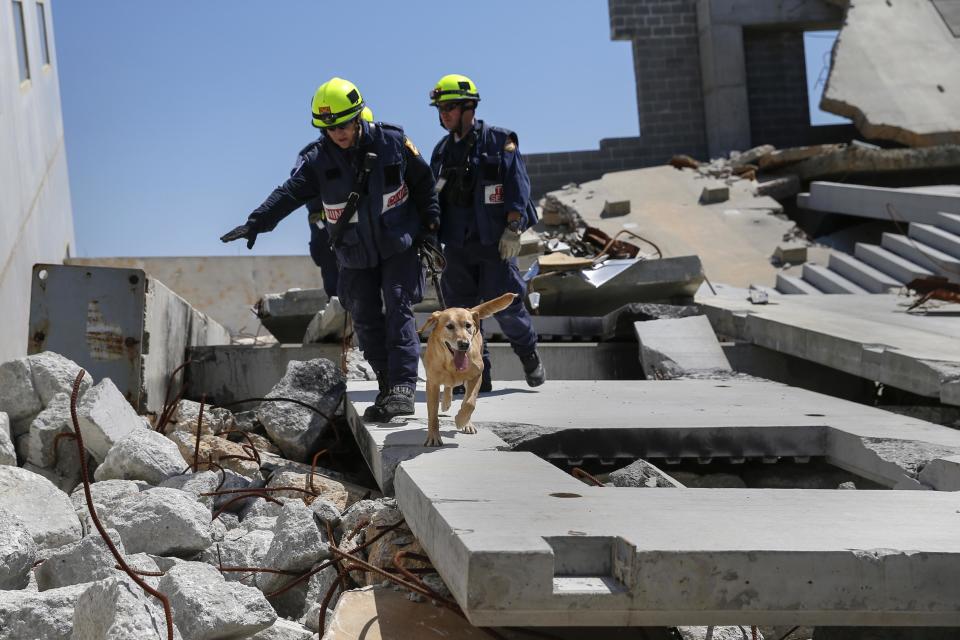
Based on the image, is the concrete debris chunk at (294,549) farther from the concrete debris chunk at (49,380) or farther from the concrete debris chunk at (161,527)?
the concrete debris chunk at (49,380)

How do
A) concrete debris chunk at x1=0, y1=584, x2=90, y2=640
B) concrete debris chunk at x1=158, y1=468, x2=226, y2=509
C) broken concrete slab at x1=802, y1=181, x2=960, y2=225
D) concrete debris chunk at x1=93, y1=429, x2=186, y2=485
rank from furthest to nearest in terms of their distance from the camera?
broken concrete slab at x1=802, y1=181, x2=960, y2=225 < concrete debris chunk at x1=93, y1=429, x2=186, y2=485 < concrete debris chunk at x1=158, y1=468, x2=226, y2=509 < concrete debris chunk at x1=0, y1=584, x2=90, y2=640

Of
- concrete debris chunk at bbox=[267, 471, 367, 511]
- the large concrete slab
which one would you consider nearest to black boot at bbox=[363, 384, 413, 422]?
concrete debris chunk at bbox=[267, 471, 367, 511]

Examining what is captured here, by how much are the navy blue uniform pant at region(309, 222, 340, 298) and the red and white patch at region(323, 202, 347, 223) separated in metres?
1.06

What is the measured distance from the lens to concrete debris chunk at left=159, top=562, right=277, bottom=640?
10.9ft

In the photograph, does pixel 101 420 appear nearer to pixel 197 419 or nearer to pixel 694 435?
pixel 197 419

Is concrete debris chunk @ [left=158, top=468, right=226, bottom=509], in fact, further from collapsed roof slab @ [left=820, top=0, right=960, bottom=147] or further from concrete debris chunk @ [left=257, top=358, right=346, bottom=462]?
collapsed roof slab @ [left=820, top=0, right=960, bottom=147]

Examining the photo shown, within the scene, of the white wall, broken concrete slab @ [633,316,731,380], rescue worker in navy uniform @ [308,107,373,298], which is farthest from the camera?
broken concrete slab @ [633,316,731,380]

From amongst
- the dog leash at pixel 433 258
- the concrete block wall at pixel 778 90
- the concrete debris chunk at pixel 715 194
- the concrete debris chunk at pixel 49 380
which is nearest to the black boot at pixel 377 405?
the dog leash at pixel 433 258

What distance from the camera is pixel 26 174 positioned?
962cm

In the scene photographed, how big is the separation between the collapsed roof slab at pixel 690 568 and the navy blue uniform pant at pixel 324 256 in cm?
386

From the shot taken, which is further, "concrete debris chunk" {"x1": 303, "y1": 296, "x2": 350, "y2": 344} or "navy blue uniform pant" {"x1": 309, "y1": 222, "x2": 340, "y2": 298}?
"concrete debris chunk" {"x1": 303, "y1": 296, "x2": 350, "y2": 344}

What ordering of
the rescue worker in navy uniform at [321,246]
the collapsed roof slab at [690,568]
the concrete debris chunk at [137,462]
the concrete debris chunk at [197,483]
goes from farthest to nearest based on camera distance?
the rescue worker in navy uniform at [321,246]
the concrete debris chunk at [137,462]
the concrete debris chunk at [197,483]
the collapsed roof slab at [690,568]

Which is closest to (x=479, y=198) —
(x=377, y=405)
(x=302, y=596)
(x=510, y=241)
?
(x=510, y=241)

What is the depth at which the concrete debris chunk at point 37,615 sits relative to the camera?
10.8ft
